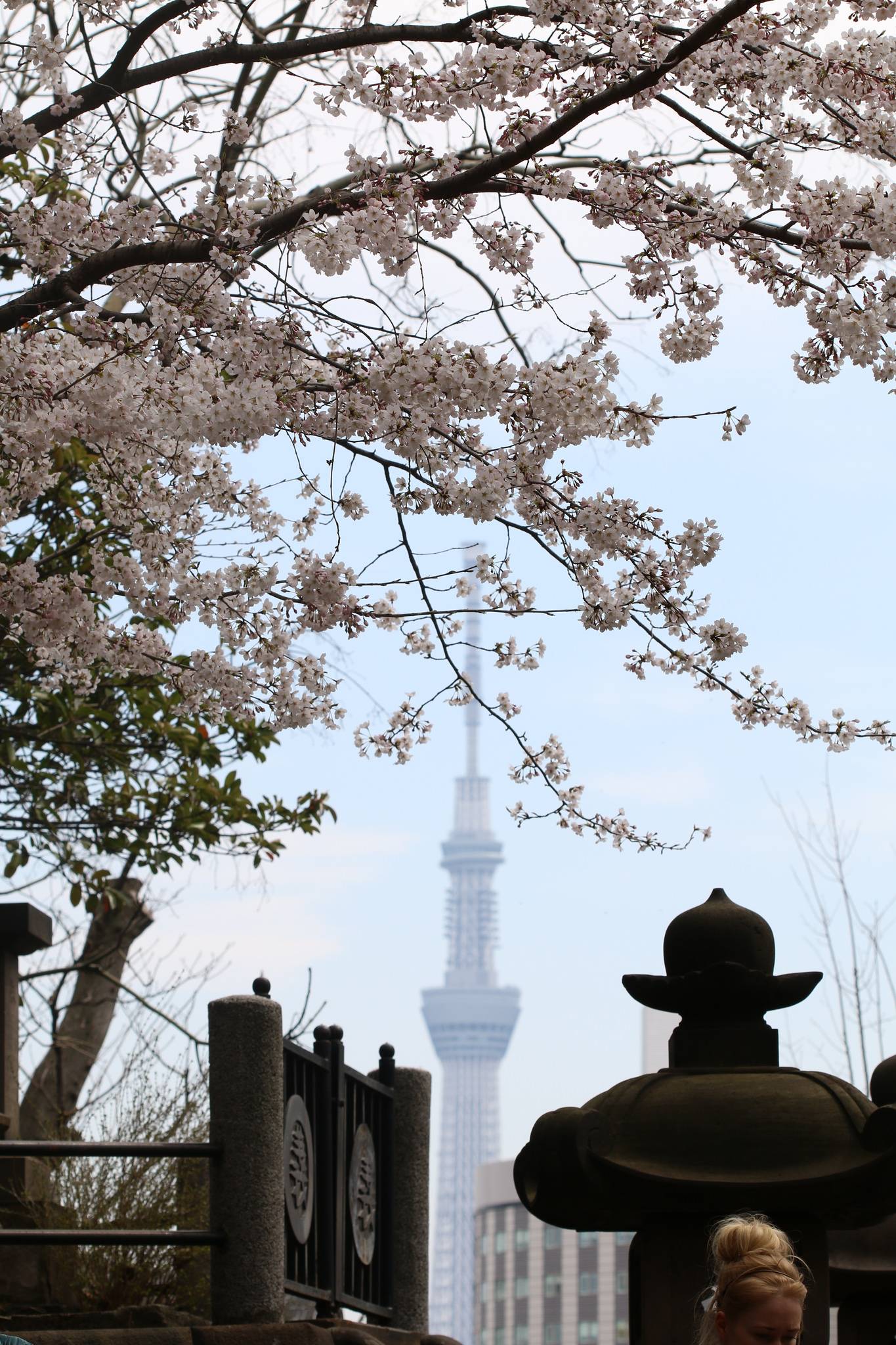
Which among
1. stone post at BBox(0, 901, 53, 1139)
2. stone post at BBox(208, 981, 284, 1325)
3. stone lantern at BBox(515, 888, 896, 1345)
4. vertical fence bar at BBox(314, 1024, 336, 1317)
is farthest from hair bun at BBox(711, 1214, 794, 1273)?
stone post at BBox(0, 901, 53, 1139)

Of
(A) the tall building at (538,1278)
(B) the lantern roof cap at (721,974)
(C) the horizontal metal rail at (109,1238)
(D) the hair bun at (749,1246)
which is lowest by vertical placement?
(A) the tall building at (538,1278)

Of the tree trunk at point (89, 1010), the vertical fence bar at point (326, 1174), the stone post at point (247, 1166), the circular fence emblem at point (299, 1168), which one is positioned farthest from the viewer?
the tree trunk at point (89, 1010)

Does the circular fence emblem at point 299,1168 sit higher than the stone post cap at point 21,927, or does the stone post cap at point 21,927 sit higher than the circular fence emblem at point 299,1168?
the stone post cap at point 21,927

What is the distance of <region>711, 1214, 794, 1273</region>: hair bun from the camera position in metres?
3.51

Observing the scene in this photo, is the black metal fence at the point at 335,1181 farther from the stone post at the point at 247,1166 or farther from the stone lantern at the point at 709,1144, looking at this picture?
the stone lantern at the point at 709,1144

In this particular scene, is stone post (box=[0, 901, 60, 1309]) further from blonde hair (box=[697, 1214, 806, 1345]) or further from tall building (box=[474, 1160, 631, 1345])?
tall building (box=[474, 1160, 631, 1345])

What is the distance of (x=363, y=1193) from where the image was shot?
26.2 ft

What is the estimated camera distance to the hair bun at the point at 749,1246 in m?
3.51

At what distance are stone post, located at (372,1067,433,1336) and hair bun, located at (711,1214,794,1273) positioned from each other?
5.32 m

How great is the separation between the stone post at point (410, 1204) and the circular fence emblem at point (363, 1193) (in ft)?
1.89

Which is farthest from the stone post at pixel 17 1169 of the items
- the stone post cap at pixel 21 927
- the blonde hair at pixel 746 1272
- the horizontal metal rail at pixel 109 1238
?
the blonde hair at pixel 746 1272

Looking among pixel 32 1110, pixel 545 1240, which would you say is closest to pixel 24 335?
pixel 32 1110

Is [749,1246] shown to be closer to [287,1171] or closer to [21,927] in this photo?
[287,1171]

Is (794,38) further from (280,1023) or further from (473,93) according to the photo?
(280,1023)
